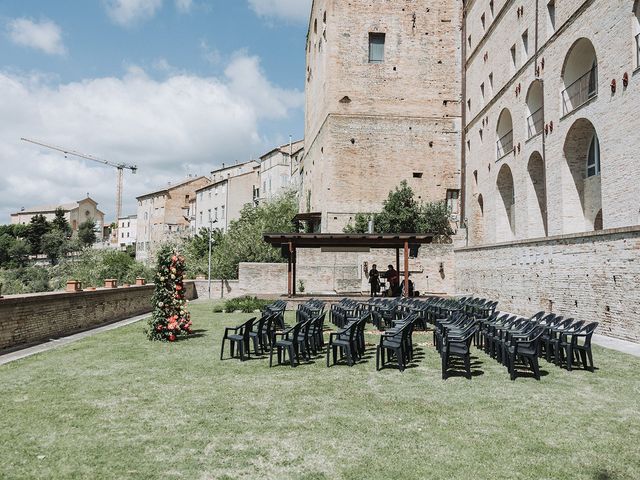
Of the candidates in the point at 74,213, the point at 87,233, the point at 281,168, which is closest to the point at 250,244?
the point at 281,168

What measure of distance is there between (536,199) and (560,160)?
402 cm

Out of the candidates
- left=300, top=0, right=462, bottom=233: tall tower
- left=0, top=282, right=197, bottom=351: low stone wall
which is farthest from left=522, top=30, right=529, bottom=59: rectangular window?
left=0, top=282, right=197, bottom=351: low stone wall

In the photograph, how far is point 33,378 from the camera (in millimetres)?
8211

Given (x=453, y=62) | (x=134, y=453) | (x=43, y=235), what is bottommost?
(x=134, y=453)

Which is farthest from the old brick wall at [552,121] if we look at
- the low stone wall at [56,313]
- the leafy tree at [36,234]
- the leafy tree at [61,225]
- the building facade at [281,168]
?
the leafy tree at [61,225]

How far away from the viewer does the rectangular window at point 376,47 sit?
36.2 meters

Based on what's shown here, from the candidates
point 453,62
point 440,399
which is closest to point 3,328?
point 440,399

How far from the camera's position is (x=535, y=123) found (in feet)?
78.3

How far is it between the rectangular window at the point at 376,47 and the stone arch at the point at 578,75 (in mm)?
18093

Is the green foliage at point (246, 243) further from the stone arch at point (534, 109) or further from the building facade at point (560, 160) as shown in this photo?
the stone arch at point (534, 109)

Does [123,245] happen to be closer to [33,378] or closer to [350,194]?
[350,194]

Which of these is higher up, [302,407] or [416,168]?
[416,168]

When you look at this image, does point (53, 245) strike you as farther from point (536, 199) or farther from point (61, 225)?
point (536, 199)

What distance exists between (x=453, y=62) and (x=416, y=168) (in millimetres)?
8502
